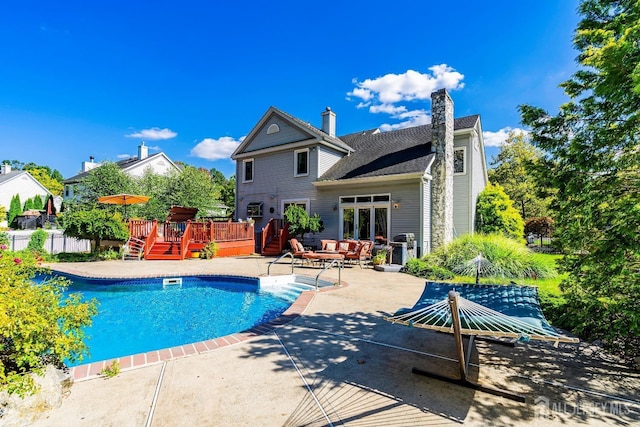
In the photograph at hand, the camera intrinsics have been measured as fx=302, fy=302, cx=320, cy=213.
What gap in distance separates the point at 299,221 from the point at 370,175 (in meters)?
3.76

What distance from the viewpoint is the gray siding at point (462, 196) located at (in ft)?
49.0

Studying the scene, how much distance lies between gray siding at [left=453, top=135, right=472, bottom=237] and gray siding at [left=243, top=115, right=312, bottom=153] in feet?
25.4

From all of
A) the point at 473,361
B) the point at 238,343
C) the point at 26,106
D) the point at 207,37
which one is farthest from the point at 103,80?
the point at 473,361

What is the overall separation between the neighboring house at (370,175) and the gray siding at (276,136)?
54 mm

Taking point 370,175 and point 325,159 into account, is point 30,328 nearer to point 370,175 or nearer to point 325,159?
point 370,175

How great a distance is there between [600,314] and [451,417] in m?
2.65

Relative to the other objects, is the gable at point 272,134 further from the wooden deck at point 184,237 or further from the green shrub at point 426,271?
the green shrub at point 426,271

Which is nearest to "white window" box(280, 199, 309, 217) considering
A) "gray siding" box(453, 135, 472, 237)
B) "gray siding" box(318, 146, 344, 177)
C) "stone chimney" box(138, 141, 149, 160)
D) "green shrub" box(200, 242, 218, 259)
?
"gray siding" box(318, 146, 344, 177)

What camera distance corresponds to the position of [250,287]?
8.62 metres

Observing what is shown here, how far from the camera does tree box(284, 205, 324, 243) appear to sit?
13570 millimetres

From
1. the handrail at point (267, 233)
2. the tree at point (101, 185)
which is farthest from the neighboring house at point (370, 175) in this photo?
the tree at point (101, 185)

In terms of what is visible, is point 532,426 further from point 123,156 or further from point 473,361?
point 123,156

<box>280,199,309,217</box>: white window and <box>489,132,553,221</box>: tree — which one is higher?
<box>489,132,553,221</box>: tree

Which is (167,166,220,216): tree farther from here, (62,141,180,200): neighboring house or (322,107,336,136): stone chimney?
(322,107,336,136): stone chimney
